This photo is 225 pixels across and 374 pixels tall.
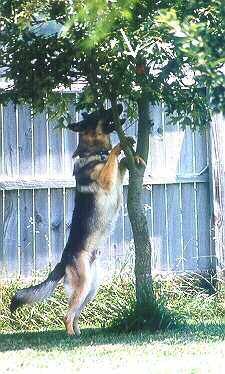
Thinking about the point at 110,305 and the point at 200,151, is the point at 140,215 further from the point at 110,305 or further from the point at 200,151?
the point at 200,151

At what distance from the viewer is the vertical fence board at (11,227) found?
430 inches

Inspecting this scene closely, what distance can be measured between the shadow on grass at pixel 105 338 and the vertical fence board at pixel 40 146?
8.03ft

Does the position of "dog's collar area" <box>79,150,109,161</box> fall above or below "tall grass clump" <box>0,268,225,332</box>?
above

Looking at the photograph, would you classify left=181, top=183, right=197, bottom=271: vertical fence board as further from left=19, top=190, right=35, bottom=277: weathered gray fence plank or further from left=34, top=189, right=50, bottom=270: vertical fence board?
left=19, top=190, right=35, bottom=277: weathered gray fence plank

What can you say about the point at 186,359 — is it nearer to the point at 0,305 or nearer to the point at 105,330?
the point at 105,330

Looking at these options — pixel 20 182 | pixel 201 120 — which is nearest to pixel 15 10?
pixel 201 120

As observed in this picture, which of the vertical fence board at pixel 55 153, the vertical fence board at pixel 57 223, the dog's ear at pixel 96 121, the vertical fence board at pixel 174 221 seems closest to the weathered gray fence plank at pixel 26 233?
Result: the vertical fence board at pixel 57 223

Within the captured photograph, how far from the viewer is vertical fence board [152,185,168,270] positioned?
445 inches

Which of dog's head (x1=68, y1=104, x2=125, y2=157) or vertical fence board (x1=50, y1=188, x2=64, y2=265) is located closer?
dog's head (x1=68, y1=104, x2=125, y2=157)

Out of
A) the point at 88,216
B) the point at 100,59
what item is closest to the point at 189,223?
the point at 88,216

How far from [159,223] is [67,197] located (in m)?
1.19

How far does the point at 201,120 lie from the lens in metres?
8.98

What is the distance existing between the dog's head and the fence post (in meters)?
1.94

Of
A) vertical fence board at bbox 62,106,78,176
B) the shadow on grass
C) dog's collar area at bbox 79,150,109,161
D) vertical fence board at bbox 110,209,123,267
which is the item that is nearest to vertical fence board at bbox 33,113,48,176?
vertical fence board at bbox 62,106,78,176
